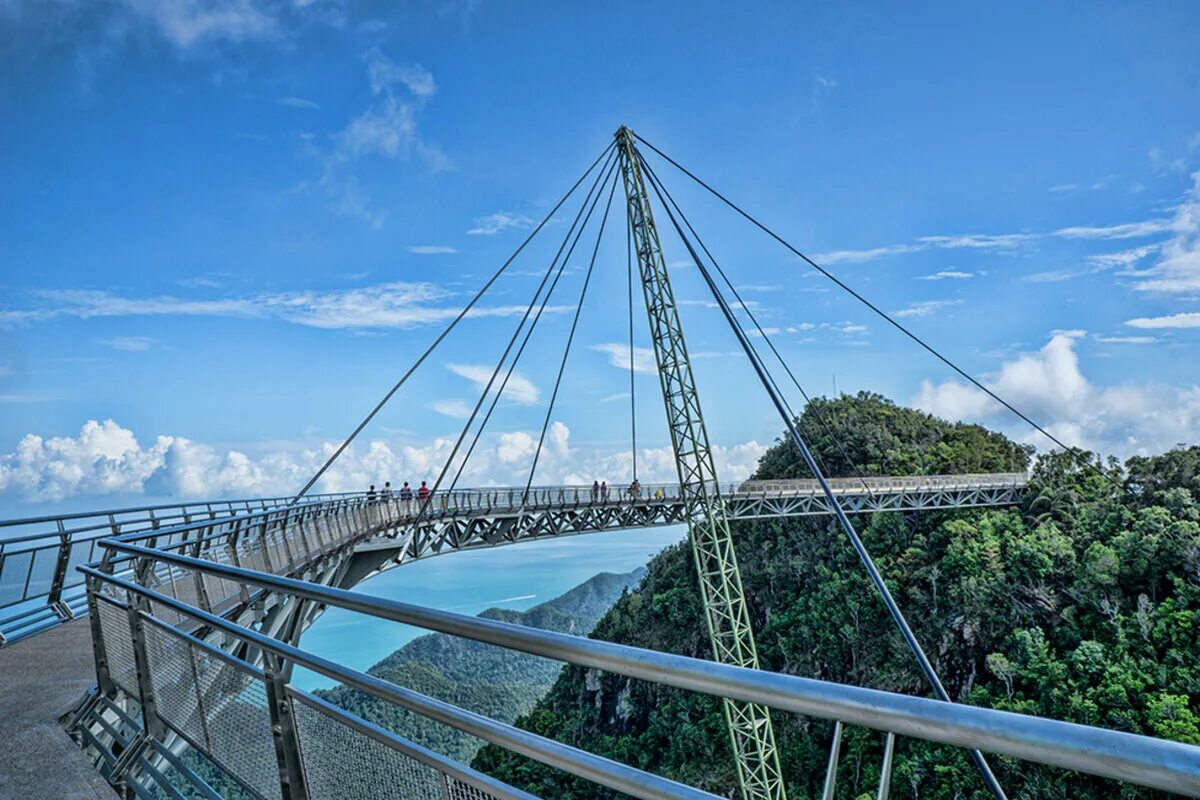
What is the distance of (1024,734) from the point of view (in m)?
0.96

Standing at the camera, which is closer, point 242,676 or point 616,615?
point 242,676

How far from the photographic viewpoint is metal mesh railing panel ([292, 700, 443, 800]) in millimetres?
1875

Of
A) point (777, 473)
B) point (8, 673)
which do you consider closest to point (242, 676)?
point (8, 673)

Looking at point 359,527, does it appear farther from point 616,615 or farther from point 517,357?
point 616,615

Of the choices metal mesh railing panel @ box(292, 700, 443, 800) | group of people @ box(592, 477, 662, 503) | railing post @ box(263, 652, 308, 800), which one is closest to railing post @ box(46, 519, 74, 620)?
railing post @ box(263, 652, 308, 800)

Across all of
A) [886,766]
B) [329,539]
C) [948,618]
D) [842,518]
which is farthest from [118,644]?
[948,618]

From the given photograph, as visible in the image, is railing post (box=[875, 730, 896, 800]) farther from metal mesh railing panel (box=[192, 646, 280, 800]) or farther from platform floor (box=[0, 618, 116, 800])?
platform floor (box=[0, 618, 116, 800])

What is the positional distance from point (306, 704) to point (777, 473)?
5619cm

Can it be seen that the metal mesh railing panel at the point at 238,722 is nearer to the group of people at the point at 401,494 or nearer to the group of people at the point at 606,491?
the group of people at the point at 401,494

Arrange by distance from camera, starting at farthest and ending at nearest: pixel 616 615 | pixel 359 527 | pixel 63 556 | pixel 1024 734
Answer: pixel 616 615 → pixel 359 527 → pixel 63 556 → pixel 1024 734

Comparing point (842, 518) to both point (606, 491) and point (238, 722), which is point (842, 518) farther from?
point (606, 491)

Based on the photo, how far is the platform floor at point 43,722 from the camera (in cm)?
293

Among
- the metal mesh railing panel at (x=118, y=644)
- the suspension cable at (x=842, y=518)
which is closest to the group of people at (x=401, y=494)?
the suspension cable at (x=842, y=518)

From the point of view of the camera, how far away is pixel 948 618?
34.6 m
